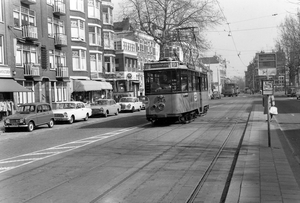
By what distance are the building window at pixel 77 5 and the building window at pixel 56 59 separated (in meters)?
5.62

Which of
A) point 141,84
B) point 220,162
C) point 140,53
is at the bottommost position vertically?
point 220,162

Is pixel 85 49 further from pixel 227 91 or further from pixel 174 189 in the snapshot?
pixel 227 91

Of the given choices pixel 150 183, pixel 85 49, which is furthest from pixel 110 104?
pixel 150 183

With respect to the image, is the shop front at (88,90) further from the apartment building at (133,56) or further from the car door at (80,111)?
the car door at (80,111)

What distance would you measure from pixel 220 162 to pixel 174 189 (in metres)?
2.87

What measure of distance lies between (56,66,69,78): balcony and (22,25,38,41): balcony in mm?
5041

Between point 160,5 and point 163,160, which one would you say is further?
point 160,5

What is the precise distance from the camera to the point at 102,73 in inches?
1725

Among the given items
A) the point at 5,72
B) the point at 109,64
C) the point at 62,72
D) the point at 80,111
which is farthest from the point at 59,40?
the point at 109,64

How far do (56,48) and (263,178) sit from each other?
3099cm

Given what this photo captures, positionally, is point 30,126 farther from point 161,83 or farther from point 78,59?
point 78,59

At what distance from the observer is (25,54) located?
30.0 metres

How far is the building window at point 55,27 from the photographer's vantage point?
3381 cm

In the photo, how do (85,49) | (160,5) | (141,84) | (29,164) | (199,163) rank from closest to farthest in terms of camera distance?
1. (199,163)
2. (29,164)
3. (160,5)
4. (85,49)
5. (141,84)
